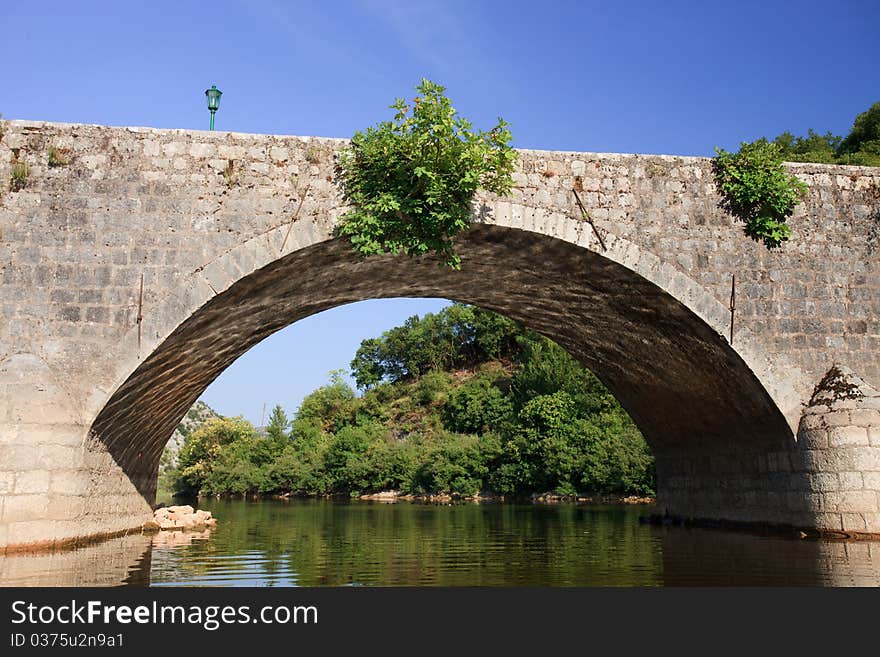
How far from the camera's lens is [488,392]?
40000 mm

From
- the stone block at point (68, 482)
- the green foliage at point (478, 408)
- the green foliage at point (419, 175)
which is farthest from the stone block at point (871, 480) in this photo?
the green foliage at point (478, 408)

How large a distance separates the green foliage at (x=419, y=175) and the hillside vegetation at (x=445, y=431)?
19327mm

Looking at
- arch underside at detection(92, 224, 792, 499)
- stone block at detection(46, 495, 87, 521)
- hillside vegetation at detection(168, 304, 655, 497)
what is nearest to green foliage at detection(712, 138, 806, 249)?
arch underside at detection(92, 224, 792, 499)

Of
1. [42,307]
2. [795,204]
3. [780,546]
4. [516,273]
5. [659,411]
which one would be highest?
[795,204]

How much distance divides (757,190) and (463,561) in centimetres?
620

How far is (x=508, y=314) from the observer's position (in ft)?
44.7

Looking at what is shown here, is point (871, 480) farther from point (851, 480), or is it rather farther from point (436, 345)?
point (436, 345)

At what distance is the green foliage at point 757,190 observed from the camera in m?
10.2

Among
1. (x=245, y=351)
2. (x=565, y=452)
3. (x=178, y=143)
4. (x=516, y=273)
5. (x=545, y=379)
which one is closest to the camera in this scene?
(x=178, y=143)

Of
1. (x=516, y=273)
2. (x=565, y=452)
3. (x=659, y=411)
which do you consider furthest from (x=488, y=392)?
(x=516, y=273)

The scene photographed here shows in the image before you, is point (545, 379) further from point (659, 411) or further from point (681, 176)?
point (681, 176)

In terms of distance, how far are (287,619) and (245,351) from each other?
8.38 meters

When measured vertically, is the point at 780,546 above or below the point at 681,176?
below

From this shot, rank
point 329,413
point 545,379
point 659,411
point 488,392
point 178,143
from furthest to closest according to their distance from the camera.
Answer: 1. point 329,413
2. point 488,392
3. point 545,379
4. point 659,411
5. point 178,143
